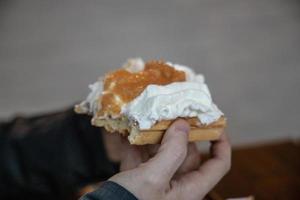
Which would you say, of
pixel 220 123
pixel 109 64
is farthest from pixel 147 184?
pixel 109 64

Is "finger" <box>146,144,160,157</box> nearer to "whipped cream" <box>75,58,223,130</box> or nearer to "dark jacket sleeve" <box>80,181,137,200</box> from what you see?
"whipped cream" <box>75,58,223,130</box>

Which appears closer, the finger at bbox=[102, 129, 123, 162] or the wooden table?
the finger at bbox=[102, 129, 123, 162]

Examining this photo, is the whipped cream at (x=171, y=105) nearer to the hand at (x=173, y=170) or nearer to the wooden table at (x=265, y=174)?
the hand at (x=173, y=170)

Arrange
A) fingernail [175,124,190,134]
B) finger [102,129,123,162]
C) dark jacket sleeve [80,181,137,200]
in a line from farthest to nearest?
finger [102,129,123,162]
fingernail [175,124,190,134]
dark jacket sleeve [80,181,137,200]

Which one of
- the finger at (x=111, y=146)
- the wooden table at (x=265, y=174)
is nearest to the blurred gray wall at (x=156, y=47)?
the wooden table at (x=265, y=174)

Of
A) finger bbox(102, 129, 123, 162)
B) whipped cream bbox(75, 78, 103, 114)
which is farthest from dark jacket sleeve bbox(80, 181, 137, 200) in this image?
finger bbox(102, 129, 123, 162)

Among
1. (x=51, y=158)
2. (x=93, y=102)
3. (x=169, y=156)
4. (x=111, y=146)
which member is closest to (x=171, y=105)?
(x=169, y=156)

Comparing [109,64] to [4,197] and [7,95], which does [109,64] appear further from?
[4,197]

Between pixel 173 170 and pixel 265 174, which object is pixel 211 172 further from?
pixel 265 174
